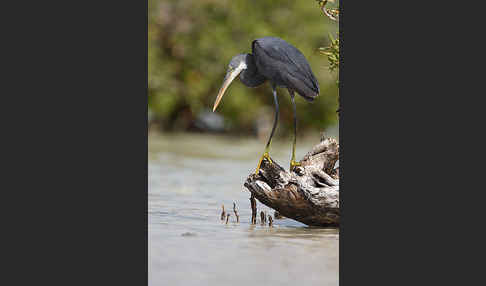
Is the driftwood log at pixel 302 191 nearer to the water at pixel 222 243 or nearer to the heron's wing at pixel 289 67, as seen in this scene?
the water at pixel 222 243

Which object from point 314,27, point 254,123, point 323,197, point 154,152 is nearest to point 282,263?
point 323,197

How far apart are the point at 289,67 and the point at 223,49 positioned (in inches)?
465

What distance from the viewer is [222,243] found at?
663 cm

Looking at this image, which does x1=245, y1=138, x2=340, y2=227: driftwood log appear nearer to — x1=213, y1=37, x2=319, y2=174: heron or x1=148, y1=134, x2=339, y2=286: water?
x1=148, y1=134, x2=339, y2=286: water

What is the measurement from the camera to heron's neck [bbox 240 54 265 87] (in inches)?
306

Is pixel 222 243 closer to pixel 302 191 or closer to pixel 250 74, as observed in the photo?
pixel 302 191

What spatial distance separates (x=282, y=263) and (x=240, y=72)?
2534 mm

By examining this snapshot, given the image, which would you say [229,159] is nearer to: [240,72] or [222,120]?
[222,120]

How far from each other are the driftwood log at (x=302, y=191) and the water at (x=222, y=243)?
15cm

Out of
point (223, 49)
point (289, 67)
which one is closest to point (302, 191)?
point (289, 67)

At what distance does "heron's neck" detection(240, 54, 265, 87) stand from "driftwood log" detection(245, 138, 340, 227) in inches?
32.0

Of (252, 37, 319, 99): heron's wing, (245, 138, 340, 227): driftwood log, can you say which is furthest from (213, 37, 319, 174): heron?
(245, 138, 340, 227): driftwood log

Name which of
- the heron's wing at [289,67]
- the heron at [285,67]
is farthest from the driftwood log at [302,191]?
the heron's wing at [289,67]

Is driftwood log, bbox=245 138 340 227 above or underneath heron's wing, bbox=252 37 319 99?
underneath
